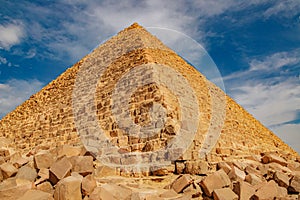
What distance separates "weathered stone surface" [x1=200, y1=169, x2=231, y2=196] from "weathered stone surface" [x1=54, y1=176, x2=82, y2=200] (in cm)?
224

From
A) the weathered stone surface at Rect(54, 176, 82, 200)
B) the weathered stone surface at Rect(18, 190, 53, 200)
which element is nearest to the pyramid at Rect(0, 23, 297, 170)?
the weathered stone surface at Rect(54, 176, 82, 200)

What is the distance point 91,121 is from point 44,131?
9.21ft

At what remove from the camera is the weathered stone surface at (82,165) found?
16.7ft

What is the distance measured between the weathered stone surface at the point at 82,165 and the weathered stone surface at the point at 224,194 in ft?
7.71

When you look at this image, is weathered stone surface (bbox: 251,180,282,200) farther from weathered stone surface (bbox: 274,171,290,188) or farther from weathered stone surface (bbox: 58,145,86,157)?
weathered stone surface (bbox: 58,145,86,157)

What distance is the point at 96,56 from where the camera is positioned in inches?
517

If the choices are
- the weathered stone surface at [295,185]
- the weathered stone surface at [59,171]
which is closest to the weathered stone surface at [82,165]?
the weathered stone surface at [59,171]

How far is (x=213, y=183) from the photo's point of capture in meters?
4.96

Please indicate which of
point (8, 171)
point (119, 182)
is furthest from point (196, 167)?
point (8, 171)

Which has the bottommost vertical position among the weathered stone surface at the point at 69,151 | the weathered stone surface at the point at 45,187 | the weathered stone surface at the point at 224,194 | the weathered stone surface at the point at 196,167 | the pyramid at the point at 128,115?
the weathered stone surface at the point at 224,194

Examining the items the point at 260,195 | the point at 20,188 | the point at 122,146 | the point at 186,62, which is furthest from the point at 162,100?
the point at 186,62

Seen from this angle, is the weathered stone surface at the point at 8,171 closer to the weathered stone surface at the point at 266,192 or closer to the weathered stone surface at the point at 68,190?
the weathered stone surface at the point at 68,190

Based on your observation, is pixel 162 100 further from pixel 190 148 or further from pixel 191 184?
pixel 191 184

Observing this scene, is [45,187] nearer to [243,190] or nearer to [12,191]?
[12,191]
